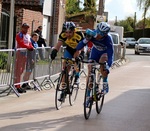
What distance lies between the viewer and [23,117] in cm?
855

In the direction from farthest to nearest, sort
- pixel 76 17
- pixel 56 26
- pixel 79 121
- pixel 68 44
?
pixel 76 17, pixel 56 26, pixel 68 44, pixel 79 121

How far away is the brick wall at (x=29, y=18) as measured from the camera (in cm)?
2084

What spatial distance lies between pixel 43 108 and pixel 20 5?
1500 cm

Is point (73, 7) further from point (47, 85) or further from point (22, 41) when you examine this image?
point (22, 41)

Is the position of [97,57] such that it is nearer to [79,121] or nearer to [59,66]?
[79,121]

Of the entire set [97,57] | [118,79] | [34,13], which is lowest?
[118,79]

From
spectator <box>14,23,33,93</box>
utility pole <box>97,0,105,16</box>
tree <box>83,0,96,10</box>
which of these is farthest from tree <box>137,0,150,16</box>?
spectator <box>14,23,33,93</box>

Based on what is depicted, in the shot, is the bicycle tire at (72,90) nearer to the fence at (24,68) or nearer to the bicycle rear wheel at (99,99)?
the bicycle rear wheel at (99,99)

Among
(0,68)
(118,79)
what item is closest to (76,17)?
(118,79)

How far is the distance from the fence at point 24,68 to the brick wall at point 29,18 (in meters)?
7.29

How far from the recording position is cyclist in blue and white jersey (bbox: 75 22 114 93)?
8.53m

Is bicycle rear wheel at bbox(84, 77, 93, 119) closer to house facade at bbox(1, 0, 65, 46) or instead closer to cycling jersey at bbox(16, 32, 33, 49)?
cycling jersey at bbox(16, 32, 33, 49)

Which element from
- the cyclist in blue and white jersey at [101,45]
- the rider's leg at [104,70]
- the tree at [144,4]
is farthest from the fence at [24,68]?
the tree at [144,4]

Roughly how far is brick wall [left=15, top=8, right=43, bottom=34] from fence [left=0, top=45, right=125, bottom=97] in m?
7.29
